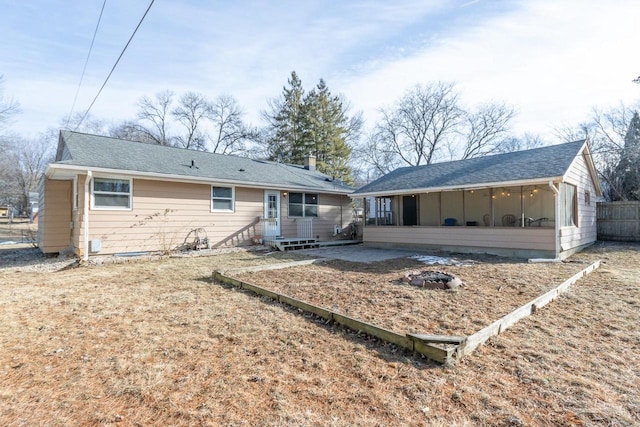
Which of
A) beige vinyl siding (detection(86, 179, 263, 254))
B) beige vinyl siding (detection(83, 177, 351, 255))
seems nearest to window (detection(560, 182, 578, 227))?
beige vinyl siding (detection(83, 177, 351, 255))

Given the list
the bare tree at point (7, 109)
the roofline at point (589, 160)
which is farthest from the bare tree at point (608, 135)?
the bare tree at point (7, 109)

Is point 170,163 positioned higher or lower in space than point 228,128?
lower

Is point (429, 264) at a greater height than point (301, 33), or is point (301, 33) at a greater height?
point (301, 33)

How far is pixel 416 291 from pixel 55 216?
11201 mm

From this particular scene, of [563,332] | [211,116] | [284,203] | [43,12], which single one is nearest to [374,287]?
[563,332]

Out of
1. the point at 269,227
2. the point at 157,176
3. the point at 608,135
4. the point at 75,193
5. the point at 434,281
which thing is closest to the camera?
the point at 434,281

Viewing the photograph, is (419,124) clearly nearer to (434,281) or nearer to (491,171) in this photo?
(491,171)

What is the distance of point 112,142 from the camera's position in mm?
11062

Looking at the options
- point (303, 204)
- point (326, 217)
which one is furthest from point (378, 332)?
point (326, 217)

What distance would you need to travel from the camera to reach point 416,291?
5441 mm

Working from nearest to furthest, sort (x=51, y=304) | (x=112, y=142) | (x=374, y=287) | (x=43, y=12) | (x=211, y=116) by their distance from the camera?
(x=51, y=304) < (x=374, y=287) < (x=43, y=12) < (x=112, y=142) < (x=211, y=116)

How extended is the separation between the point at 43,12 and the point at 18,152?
36940mm

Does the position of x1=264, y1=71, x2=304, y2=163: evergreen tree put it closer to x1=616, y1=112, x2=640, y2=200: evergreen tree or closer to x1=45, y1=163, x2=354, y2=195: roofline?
x1=45, y1=163, x2=354, y2=195: roofline

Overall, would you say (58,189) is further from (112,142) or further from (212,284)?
A: (212,284)
